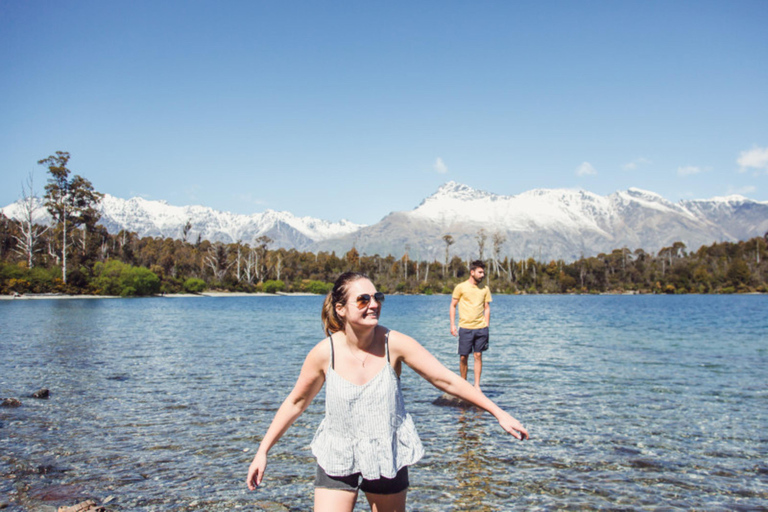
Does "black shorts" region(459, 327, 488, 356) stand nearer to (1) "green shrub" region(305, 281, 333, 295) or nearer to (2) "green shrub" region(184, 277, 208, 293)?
(2) "green shrub" region(184, 277, 208, 293)

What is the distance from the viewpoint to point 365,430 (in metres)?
3.62

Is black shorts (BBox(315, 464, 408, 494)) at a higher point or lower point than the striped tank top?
lower

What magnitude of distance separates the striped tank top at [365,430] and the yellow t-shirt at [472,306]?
309 inches

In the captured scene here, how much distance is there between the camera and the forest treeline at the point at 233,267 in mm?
79125

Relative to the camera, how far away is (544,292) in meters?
146

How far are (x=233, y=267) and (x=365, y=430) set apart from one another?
13973 cm

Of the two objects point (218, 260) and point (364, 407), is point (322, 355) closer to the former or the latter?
point (364, 407)

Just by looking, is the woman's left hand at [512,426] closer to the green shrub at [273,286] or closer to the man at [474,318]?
the man at [474,318]

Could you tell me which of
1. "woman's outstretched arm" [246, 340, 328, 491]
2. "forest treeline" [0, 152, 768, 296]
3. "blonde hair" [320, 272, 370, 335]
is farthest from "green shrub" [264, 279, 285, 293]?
"blonde hair" [320, 272, 370, 335]

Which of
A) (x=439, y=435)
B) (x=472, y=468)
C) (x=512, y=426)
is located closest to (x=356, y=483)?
(x=512, y=426)

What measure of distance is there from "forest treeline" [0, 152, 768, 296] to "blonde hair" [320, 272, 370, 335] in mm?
64827

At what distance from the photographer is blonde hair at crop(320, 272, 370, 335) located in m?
3.74

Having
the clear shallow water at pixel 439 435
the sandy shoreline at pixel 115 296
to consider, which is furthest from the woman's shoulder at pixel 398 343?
the sandy shoreline at pixel 115 296

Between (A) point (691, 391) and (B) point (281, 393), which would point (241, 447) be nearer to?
(B) point (281, 393)
